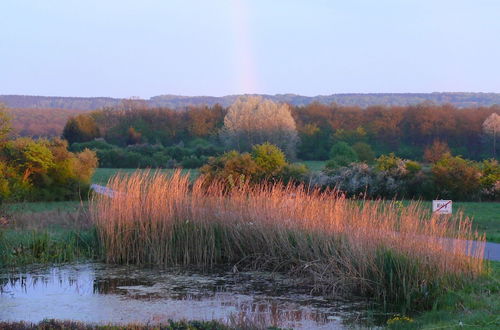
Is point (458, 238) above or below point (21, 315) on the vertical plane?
above

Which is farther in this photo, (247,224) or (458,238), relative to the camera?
(247,224)

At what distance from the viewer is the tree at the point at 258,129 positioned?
166ft

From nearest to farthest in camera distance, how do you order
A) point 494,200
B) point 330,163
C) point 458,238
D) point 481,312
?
point 481,312 < point 458,238 < point 494,200 < point 330,163

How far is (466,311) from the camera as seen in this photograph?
8.52 meters

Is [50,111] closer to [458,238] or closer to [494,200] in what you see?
[494,200]

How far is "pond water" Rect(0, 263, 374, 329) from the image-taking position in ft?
29.3

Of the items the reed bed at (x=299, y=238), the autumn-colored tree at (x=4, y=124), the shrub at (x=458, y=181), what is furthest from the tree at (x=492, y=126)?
the reed bed at (x=299, y=238)

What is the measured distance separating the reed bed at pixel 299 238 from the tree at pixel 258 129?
3641cm

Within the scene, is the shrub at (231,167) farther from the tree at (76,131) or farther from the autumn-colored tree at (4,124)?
the tree at (76,131)

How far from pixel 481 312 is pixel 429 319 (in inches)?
24.3

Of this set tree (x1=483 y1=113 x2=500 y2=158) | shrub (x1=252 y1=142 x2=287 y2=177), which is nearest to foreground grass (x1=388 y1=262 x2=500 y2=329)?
shrub (x1=252 y1=142 x2=287 y2=177)

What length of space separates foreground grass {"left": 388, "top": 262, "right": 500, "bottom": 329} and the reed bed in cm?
22

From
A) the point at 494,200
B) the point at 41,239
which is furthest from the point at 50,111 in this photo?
the point at 41,239

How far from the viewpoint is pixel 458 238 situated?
10.2 metres
